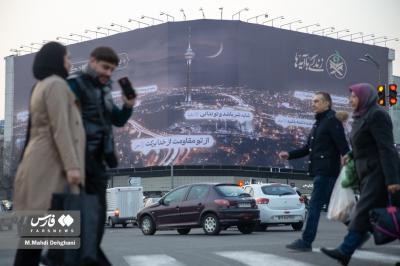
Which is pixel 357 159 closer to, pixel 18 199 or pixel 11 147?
pixel 18 199

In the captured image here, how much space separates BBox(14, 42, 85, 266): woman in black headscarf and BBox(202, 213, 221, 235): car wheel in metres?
12.8

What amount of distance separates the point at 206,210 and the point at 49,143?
43.9 feet

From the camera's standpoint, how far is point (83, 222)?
4777mm

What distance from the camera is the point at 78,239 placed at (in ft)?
16.0

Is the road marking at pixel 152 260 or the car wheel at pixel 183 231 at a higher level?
the road marking at pixel 152 260

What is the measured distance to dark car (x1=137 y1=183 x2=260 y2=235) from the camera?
58.7 ft

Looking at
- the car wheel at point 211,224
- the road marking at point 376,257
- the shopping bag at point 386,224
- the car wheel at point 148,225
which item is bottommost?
the car wheel at point 148,225

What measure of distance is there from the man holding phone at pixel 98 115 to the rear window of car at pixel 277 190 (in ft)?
50.7

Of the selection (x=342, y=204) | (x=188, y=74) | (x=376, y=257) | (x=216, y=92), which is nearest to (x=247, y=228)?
(x=376, y=257)

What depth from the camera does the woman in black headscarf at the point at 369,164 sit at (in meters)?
6.67

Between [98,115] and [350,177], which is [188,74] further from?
[98,115]

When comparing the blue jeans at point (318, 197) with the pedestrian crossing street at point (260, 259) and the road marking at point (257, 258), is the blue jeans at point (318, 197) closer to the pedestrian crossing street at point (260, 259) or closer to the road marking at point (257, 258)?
the pedestrian crossing street at point (260, 259)

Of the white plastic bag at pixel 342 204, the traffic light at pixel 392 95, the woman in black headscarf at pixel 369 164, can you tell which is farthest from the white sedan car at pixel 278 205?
the woman in black headscarf at pixel 369 164

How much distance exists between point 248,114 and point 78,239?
6470 cm
